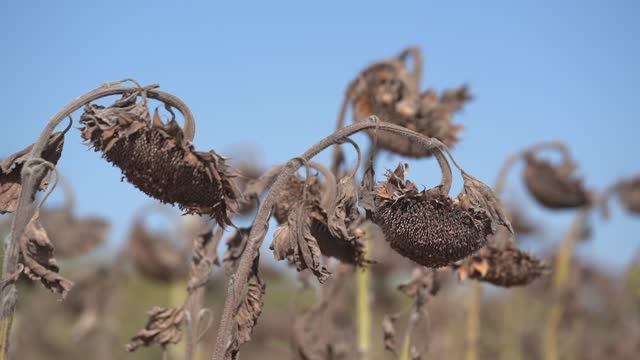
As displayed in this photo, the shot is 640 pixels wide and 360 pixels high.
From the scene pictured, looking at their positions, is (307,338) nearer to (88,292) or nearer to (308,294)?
(308,294)

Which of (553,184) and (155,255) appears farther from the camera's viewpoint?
(155,255)

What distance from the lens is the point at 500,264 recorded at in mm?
3324

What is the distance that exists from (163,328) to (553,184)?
3.44m

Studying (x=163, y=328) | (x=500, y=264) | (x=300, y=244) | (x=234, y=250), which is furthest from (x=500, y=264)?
(x=163, y=328)

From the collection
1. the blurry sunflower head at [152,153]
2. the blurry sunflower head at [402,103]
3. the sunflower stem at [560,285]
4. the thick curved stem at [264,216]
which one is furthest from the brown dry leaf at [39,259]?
the sunflower stem at [560,285]

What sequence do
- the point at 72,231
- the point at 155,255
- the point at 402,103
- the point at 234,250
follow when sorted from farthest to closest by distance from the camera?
the point at 155,255 < the point at 72,231 < the point at 402,103 < the point at 234,250

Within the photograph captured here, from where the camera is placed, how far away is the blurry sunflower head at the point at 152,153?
227cm

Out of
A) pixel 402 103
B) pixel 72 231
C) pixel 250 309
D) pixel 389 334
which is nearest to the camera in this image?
pixel 250 309

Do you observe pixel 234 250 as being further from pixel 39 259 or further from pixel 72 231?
pixel 72 231

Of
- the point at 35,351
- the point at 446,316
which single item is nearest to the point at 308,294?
the point at 446,316

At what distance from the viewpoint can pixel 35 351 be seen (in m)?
10.0

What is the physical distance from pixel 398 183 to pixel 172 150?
1.91 ft

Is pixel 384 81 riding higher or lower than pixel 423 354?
higher

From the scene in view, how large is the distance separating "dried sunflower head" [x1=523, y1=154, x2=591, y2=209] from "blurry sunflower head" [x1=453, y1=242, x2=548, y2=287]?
8.13 feet
